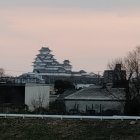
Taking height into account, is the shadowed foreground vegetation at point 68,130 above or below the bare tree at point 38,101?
below

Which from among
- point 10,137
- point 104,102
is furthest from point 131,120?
point 104,102

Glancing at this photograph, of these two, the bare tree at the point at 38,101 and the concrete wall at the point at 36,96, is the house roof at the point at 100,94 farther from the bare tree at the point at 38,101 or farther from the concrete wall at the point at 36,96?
the concrete wall at the point at 36,96

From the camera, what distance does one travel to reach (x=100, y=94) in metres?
73.4

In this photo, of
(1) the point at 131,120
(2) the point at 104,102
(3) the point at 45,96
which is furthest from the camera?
(3) the point at 45,96

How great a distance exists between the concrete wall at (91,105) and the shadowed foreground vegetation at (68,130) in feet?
87.7

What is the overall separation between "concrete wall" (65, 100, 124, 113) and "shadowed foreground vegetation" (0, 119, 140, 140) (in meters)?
26.7

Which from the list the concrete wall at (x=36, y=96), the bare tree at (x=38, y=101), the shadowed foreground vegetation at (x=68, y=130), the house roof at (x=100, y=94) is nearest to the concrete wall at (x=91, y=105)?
the house roof at (x=100, y=94)

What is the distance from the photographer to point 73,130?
40.5 meters

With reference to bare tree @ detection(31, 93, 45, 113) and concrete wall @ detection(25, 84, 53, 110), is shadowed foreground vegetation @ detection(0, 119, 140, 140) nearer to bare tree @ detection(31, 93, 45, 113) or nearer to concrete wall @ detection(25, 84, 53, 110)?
bare tree @ detection(31, 93, 45, 113)

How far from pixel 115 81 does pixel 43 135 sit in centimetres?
3659

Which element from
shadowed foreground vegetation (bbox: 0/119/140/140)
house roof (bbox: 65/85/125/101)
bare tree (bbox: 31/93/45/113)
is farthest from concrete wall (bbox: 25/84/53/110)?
shadowed foreground vegetation (bbox: 0/119/140/140)

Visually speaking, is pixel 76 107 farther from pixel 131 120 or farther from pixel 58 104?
pixel 131 120

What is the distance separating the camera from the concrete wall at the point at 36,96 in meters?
79.5

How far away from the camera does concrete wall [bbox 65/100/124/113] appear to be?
70.1 metres
